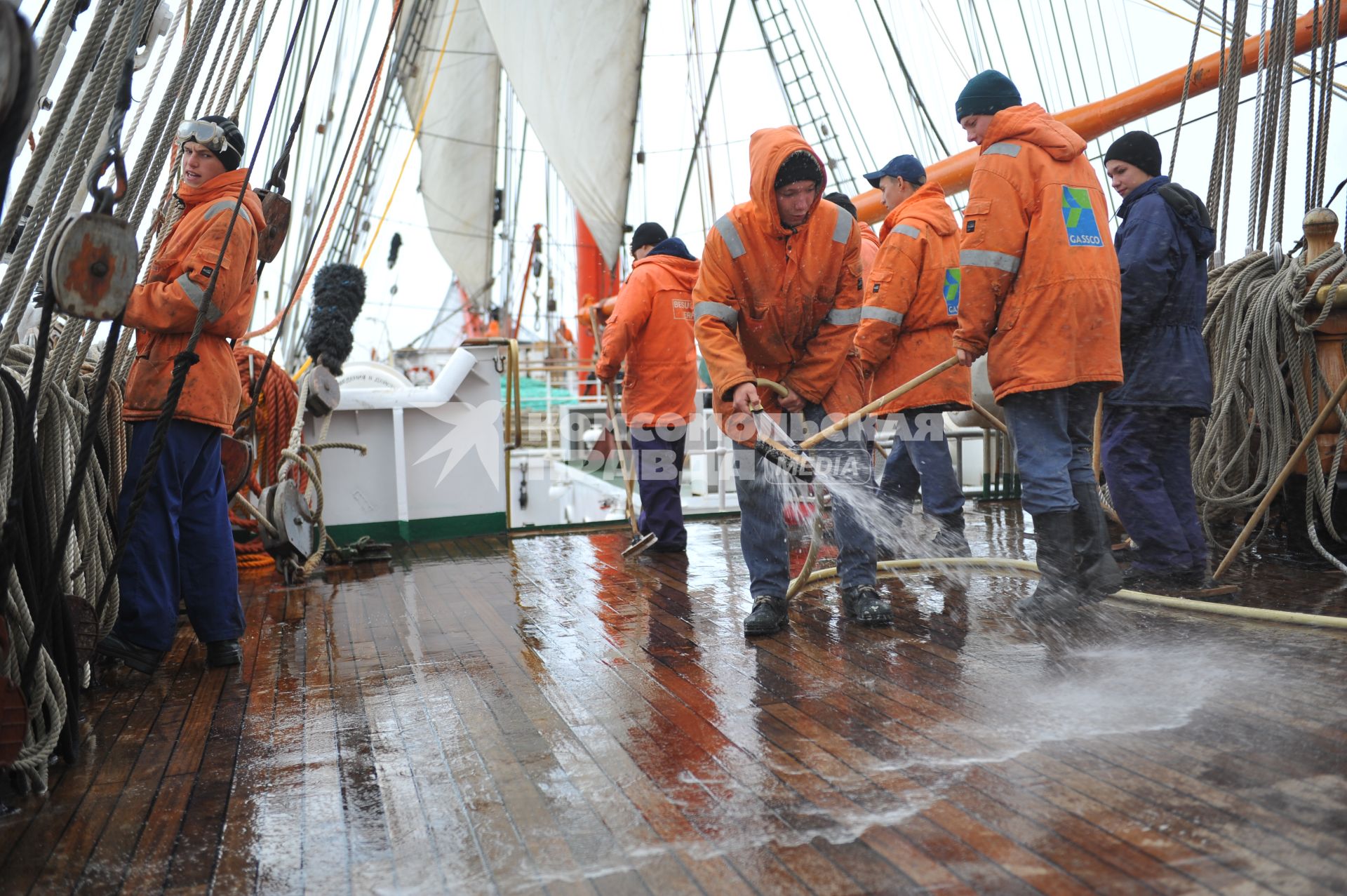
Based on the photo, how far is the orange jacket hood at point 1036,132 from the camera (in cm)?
342

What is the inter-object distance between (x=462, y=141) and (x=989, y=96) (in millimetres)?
28935

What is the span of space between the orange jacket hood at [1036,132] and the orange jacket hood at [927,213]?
786 mm

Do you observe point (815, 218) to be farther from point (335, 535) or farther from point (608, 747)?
point (335, 535)

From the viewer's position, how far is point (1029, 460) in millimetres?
3492

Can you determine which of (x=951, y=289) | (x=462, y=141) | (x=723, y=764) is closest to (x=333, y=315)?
(x=951, y=289)

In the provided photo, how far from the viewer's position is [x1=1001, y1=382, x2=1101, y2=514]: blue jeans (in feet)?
11.4

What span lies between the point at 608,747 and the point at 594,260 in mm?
23651

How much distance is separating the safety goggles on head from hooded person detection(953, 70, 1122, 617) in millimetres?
2300

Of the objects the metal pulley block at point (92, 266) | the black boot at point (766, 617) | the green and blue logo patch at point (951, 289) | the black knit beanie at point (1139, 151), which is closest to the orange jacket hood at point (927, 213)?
the green and blue logo patch at point (951, 289)

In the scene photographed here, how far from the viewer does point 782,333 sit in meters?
3.76

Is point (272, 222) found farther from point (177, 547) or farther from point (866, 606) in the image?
point (866, 606)

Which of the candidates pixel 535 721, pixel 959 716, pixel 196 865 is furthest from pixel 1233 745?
pixel 196 865

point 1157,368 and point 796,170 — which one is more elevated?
point 796,170

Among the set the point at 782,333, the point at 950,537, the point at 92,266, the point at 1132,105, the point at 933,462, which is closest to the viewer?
the point at 92,266
